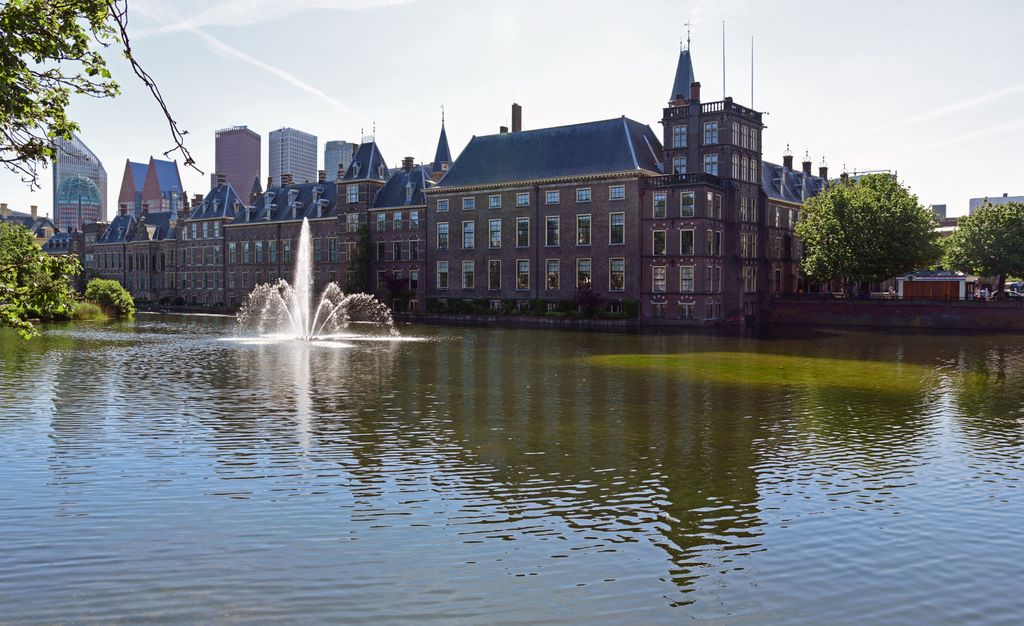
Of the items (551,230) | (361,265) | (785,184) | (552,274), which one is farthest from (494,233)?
(785,184)

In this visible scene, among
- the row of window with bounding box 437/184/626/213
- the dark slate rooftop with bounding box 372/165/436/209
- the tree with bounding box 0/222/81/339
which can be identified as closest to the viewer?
the tree with bounding box 0/222/81/339

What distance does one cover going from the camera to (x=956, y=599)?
951cm

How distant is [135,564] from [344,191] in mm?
81435

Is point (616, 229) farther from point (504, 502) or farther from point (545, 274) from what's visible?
point (504, 502)

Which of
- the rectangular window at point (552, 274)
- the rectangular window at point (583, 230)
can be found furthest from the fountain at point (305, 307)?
the rectangular window at point (583, 230)

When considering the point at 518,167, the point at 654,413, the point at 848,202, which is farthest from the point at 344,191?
the point at 654,413

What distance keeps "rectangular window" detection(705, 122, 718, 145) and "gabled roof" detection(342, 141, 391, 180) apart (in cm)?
3639

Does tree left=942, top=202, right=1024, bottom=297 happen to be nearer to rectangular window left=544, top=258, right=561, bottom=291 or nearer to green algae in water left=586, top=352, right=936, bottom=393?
rectangular window left=544, top=258, right=561, bottom=291

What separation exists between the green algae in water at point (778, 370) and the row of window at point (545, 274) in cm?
2876

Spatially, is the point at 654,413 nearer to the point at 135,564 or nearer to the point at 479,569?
the point at 479,569

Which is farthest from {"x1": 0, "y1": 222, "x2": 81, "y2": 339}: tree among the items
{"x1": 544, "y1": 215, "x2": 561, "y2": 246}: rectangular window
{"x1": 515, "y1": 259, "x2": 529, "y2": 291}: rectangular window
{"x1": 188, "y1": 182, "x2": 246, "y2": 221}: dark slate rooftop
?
{"x1": 188, "y1": 182, "x2": 246, "y2": 221}: dark slate rooftop

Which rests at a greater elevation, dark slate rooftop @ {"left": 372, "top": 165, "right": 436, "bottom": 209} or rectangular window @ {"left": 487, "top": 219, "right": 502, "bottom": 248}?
dark slate rooftop @ {"left": 372, "top": 165, "right": 436, "bottom": 209}

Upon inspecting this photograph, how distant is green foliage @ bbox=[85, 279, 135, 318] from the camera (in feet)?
230

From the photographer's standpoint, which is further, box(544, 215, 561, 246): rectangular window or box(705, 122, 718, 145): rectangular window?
box(544, 215, 561, 246): rectangular window
